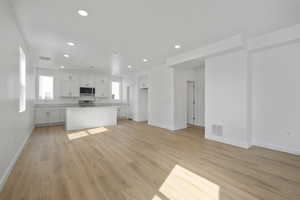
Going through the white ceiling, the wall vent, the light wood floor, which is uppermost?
the white ceiling

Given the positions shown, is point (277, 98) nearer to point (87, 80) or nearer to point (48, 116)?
point (87, 80)

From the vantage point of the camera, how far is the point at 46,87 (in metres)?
6.59

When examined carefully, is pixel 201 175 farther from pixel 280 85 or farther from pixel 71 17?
pixel 71 17

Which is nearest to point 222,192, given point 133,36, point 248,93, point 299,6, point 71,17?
point 248,93

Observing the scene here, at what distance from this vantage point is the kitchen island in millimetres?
5379

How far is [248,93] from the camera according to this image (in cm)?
341

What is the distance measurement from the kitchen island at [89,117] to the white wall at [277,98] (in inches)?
217

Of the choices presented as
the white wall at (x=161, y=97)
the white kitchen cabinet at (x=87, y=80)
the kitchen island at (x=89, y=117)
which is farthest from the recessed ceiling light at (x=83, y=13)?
the white kitchen cabinet at (x=87, y=80)

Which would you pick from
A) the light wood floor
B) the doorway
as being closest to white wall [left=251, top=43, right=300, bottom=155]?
the light wood floor

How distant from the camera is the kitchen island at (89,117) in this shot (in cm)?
538

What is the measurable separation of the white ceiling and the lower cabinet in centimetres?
348

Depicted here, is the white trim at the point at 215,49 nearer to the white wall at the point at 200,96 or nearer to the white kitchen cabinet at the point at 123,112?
the white wall at the point at 200,96

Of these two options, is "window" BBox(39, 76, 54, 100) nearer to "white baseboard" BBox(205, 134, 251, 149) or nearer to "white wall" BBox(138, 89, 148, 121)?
"white wall" BBox(138, 89, 148, 121)

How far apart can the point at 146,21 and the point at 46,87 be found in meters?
6.56
